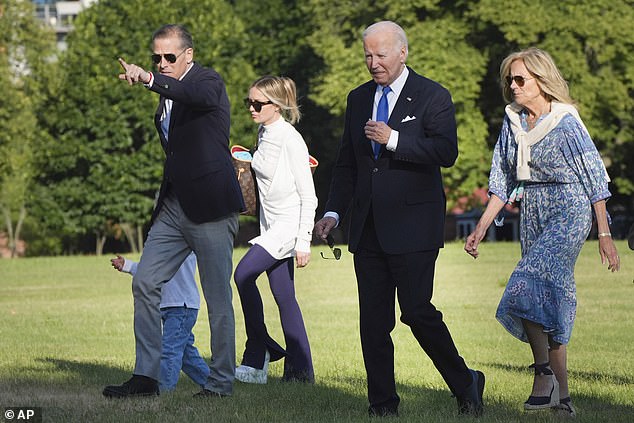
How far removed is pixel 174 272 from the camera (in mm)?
8461

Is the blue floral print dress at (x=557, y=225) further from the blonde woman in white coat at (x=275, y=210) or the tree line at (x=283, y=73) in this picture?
the tree line at (x=283, y=73)

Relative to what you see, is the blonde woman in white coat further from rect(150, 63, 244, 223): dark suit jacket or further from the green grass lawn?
rect(150, 63, 244, 223): dark suit jacket

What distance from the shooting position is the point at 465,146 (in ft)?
146

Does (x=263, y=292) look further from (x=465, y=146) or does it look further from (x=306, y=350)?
(x=465, y=146)

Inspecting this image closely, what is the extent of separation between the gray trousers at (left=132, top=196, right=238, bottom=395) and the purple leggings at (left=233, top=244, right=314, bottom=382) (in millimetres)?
915

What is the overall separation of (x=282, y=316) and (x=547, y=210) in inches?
103

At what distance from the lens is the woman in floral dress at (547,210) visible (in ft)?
25.3

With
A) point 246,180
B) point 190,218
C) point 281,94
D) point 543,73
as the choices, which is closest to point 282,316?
point 246,180

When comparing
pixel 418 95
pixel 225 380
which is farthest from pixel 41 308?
pixel 418 95

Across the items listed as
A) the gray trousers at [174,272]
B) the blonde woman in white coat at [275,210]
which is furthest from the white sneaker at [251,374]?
the gray trousers at [174,272]

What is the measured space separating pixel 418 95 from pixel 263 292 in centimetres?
1564

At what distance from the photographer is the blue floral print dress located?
773 cm

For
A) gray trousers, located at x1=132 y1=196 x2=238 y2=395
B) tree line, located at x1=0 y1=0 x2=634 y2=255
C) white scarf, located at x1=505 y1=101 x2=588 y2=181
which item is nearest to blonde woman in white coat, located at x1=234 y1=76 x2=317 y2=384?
gray trousers, located at x1=132 y1=196 x2=238 y2=395

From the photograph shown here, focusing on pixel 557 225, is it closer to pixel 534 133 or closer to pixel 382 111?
pixel 534 133
